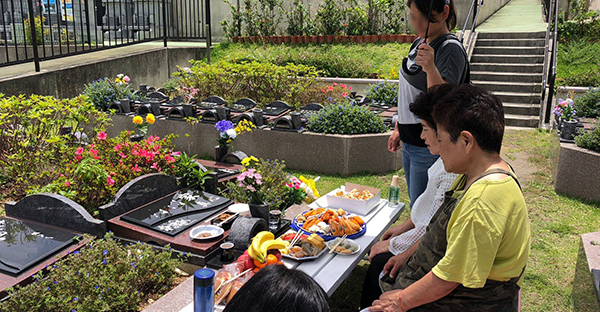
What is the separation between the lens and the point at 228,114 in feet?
22.1

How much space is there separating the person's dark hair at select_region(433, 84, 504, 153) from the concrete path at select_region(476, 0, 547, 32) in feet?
38.8

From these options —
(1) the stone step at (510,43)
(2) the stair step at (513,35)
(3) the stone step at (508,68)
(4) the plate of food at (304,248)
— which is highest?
(2) the stair step at (513,35)

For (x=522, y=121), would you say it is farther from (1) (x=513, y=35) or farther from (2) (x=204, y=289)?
(2) (x=204, y=289)

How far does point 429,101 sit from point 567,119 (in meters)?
5.31

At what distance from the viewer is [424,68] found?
2.71 m

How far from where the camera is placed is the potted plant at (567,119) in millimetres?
5641

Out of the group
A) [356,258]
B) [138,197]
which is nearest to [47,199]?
[138,197]

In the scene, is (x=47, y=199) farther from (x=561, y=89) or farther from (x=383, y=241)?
(x=561, y=89)

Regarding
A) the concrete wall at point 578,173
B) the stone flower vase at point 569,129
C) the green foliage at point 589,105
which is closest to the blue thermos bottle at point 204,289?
the concrete wall at point 578,173

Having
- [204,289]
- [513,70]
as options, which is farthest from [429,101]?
[513,70]

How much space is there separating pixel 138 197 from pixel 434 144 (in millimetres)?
2502

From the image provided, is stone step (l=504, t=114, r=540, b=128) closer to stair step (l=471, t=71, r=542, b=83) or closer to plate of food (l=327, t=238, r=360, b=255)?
stair step (l=471, t=71, r=542, b=83)

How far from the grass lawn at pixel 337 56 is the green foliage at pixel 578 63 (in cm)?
353

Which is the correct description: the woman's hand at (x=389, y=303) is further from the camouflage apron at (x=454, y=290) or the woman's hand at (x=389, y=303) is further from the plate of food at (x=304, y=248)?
the plate of food at (x=304, y=248)
